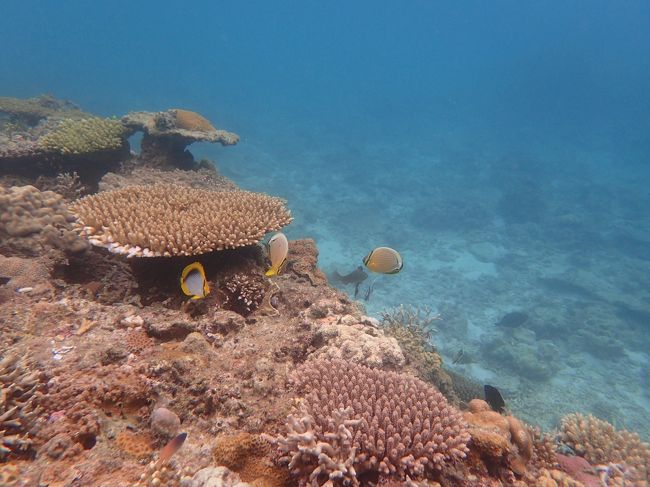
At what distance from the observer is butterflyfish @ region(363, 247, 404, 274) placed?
4.98m

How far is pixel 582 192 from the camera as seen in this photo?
3869 cm

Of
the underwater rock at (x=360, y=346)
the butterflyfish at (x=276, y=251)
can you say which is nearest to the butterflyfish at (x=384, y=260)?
the underwater rock at (x=360, y=346)

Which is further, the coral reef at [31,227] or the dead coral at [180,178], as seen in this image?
the dead coral at [180,178]

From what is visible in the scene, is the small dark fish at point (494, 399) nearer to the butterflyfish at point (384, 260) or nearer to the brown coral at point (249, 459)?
the butterflyfish at point (384, 260)

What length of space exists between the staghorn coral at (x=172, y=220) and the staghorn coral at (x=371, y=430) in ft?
6.99

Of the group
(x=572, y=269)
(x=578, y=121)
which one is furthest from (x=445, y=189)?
(x=578, y=121)

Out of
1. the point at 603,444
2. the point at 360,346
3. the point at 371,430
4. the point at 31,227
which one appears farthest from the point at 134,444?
the point at 603,444

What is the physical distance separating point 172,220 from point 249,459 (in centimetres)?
288

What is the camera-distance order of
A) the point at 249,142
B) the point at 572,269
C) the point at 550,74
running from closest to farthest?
the point at 572,269, the point at 249,142, the point at 550,74

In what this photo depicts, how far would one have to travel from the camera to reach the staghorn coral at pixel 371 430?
7.74ft

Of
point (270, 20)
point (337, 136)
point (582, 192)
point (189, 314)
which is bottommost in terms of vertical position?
point (189, 314)

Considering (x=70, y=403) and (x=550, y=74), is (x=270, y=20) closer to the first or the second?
(x=550, y=74)

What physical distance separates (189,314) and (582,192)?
45843 millimetres

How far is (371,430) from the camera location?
8.16 feet
